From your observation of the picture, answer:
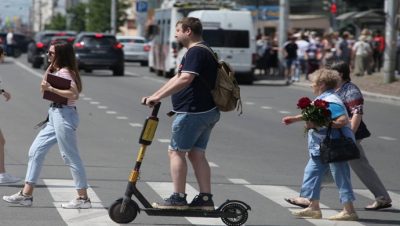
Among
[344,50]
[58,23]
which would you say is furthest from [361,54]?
[58,23]

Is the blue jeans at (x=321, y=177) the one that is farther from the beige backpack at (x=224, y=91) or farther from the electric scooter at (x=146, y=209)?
the beige backpack at (x=224, y=91)

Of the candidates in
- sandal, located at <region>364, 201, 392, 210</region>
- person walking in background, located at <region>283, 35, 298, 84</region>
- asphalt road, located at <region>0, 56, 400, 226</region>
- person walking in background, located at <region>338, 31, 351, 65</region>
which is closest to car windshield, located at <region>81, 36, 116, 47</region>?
person walking in background, located at <region>283, 35, 298, 84</region>

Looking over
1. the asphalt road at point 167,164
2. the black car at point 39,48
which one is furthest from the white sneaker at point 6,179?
the black car at point 39,48

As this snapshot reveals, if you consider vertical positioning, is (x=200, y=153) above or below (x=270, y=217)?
above

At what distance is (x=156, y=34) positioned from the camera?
147ft

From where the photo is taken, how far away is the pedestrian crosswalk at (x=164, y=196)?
9742 mm

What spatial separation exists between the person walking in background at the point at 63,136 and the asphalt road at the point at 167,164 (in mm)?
147

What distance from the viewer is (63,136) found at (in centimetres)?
1030

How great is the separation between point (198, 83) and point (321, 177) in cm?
161

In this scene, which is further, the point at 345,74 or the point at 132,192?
the point at 345,74

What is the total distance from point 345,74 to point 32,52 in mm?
40610

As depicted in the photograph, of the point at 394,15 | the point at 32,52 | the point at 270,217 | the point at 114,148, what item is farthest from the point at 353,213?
the point at 32,52

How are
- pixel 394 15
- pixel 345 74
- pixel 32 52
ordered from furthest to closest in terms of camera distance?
pixel 32 52 < pixel 394 15 < pixel 345 74

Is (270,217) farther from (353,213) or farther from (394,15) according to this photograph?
(394,15)
